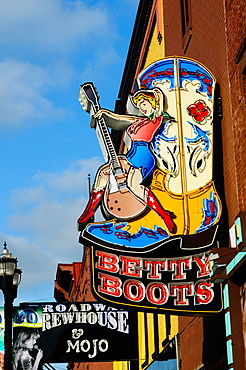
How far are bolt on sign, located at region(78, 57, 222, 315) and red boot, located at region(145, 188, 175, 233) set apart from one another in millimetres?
20

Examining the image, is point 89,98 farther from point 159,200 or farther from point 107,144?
point 159,200

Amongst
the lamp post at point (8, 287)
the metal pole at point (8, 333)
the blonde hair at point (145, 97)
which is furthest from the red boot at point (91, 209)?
the metal pole at point (8, 333)

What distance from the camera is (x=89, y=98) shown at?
16.7 m

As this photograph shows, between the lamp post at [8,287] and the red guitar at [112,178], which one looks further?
the lamp post at [8,287]

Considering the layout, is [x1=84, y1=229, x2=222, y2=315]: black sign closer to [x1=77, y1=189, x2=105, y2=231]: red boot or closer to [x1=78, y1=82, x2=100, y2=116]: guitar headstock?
[x1=77, y1=189, x2=105, y2=231]: red boot

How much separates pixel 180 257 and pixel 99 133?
402 cm

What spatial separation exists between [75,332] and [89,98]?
8.54 metres

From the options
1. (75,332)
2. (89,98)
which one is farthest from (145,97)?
(75,332)

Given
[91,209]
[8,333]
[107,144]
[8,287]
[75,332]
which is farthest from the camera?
[75,332]

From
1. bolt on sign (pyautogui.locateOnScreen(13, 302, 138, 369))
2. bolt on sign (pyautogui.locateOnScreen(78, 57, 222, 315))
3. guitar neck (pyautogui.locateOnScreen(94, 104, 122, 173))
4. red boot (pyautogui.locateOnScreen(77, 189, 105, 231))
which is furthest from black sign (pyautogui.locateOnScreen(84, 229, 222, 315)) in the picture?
bolt on sign (pyautogui.locateOnScreen(13, 302, 138, 369))

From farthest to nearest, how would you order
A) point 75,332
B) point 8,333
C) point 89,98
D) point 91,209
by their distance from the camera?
point 75,332 → point 89,98 → point 8,333 → point 91,209

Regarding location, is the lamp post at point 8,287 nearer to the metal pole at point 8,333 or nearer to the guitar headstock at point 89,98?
the metal pole at point 8,333

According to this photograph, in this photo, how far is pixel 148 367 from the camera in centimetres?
2330

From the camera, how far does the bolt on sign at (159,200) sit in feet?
43.6
